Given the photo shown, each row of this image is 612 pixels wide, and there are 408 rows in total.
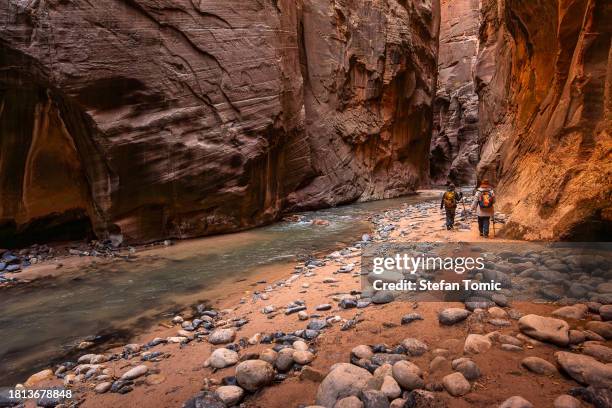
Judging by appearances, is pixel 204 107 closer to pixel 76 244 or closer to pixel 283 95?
pixel 283 95

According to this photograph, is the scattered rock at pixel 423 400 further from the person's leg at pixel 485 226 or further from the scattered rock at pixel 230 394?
the person's leg at pixel 485 226

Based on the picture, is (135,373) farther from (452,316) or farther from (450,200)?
(450,200)

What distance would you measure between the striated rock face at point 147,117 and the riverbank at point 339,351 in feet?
23.6

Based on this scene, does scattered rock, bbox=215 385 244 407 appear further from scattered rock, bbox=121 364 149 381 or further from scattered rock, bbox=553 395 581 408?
scattered rock, bbox=553 395 581 408

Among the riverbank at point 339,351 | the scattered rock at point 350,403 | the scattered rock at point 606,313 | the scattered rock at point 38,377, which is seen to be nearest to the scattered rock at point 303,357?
the riverbank at point 339,351

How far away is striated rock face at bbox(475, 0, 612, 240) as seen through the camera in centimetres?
467

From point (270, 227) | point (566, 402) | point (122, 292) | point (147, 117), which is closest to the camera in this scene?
point (566, 402)

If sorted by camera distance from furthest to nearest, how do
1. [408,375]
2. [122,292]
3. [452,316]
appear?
[122,292]
[452,316]
[408,375]

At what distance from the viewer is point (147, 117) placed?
10789mm

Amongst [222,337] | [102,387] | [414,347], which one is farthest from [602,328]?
[102,387]

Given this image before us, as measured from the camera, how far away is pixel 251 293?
600 cm

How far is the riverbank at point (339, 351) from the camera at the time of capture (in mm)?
2357

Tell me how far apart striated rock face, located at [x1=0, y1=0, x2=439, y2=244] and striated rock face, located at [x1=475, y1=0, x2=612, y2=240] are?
8.28m

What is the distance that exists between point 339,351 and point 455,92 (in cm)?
4262
